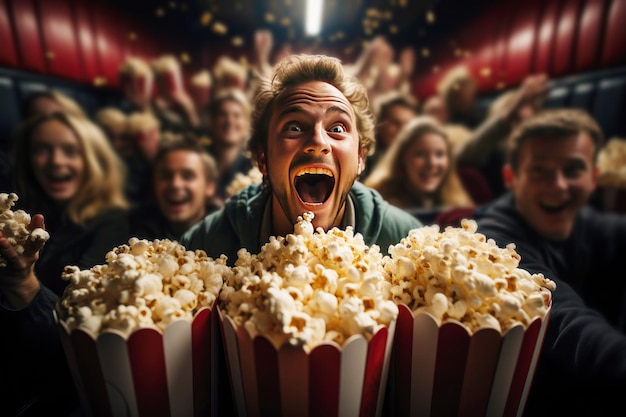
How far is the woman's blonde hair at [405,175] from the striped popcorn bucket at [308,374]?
104 cm

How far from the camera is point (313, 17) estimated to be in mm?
1341

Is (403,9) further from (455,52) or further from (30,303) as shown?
(30,303)

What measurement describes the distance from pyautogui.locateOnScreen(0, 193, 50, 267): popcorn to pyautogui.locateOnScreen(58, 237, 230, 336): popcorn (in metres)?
0.10

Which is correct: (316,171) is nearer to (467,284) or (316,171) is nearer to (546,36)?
(467,284)

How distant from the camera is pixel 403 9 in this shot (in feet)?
4.97

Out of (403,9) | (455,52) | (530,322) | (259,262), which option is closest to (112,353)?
(259,262)

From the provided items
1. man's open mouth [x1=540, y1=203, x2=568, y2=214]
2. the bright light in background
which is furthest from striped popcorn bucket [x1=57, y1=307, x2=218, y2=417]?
man's open mouth [x1=540, y1=203, x2=568, y2=214]

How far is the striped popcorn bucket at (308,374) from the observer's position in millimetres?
612

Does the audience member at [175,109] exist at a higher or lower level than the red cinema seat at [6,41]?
lower

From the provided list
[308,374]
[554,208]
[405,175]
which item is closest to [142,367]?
[308,374]

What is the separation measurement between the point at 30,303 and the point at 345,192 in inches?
29.2

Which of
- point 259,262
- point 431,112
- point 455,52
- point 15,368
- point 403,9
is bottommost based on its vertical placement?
point 15,368

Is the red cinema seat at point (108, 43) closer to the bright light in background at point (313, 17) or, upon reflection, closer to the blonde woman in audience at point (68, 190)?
the blonde woman in audience at point (68, 190)

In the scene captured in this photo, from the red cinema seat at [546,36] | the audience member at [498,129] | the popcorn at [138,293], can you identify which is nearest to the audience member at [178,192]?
the popcorn at [138,293]
